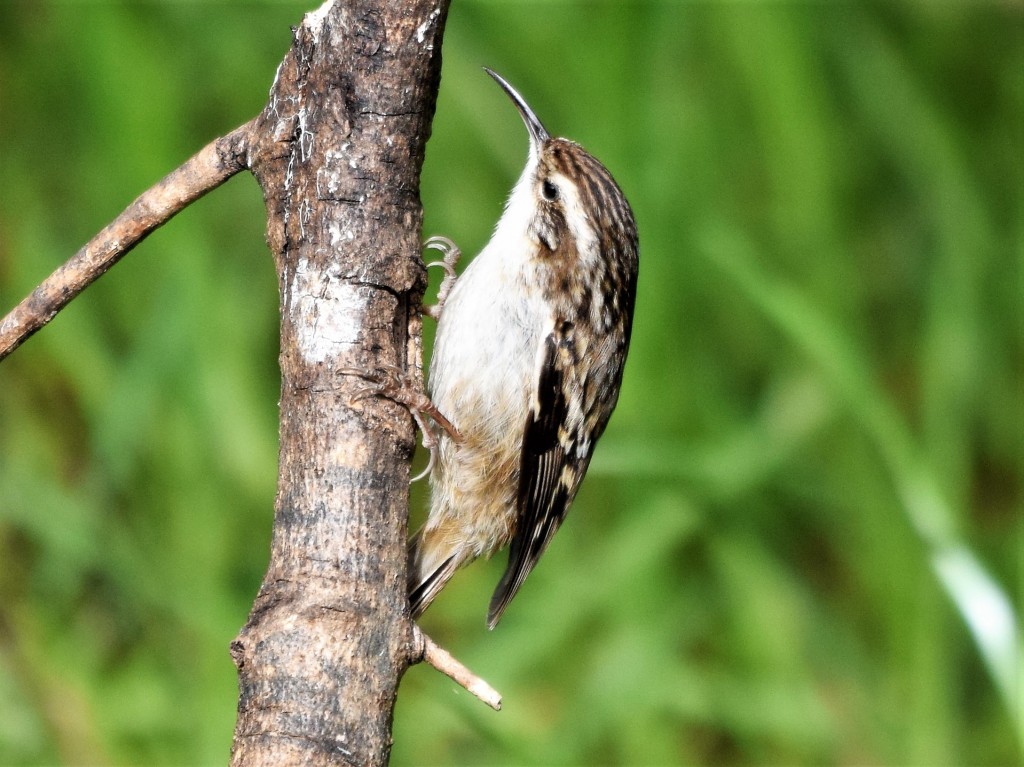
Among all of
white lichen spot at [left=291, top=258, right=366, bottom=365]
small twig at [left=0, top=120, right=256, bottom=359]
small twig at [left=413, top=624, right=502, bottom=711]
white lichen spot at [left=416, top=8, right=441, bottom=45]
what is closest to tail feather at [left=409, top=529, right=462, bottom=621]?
small twig at [left=413, top=624, right=502, bottom=711]

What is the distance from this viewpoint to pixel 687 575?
632cm

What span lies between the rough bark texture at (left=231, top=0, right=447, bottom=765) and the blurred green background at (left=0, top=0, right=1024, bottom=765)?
2.26m

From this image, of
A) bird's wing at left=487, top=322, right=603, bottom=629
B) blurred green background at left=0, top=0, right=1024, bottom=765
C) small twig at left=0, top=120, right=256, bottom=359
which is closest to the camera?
small twig at left=0, top=120, right=256, bottom=359

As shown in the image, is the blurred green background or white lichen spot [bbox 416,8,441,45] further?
the blurred green background

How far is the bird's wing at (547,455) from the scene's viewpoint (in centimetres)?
405

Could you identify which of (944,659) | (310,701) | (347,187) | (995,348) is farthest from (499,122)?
(310,701)

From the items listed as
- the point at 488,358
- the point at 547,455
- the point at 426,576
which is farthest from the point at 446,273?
the point at 426,576

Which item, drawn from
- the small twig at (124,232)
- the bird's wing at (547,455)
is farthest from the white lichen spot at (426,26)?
the bird's wing at (547,455)

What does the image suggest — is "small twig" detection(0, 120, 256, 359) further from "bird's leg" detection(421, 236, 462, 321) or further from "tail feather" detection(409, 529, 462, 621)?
"tail feather" detection(409, 529, 462, 621)

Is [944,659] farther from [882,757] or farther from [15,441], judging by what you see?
[15,441]

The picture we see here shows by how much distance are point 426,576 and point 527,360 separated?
71 cm

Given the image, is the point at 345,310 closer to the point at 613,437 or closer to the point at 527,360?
the point at 527,360

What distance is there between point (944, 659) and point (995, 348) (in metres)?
1.86

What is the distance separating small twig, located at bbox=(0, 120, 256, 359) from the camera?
2.32 metres
